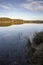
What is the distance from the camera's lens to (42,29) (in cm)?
139

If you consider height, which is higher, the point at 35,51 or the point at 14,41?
the point at 14,41

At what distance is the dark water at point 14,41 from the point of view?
1366mm

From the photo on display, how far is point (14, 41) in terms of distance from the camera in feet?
4.50

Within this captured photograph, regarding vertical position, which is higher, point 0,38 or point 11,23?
point 11,23

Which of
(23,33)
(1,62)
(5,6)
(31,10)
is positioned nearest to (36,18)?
(31,10)

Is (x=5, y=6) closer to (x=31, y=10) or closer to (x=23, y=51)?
(x=31, y=10)

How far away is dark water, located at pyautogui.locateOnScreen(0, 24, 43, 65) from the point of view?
53.8 inches

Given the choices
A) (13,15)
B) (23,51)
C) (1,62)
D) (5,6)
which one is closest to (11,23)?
(13,15)

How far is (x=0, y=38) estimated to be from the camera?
1.37 metres

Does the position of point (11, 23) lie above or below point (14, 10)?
below

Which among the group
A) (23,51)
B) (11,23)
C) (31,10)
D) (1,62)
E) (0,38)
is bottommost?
(1,62)

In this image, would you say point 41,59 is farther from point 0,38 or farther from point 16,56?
point 0,38

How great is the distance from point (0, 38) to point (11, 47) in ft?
0.54

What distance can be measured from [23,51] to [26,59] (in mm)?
96
